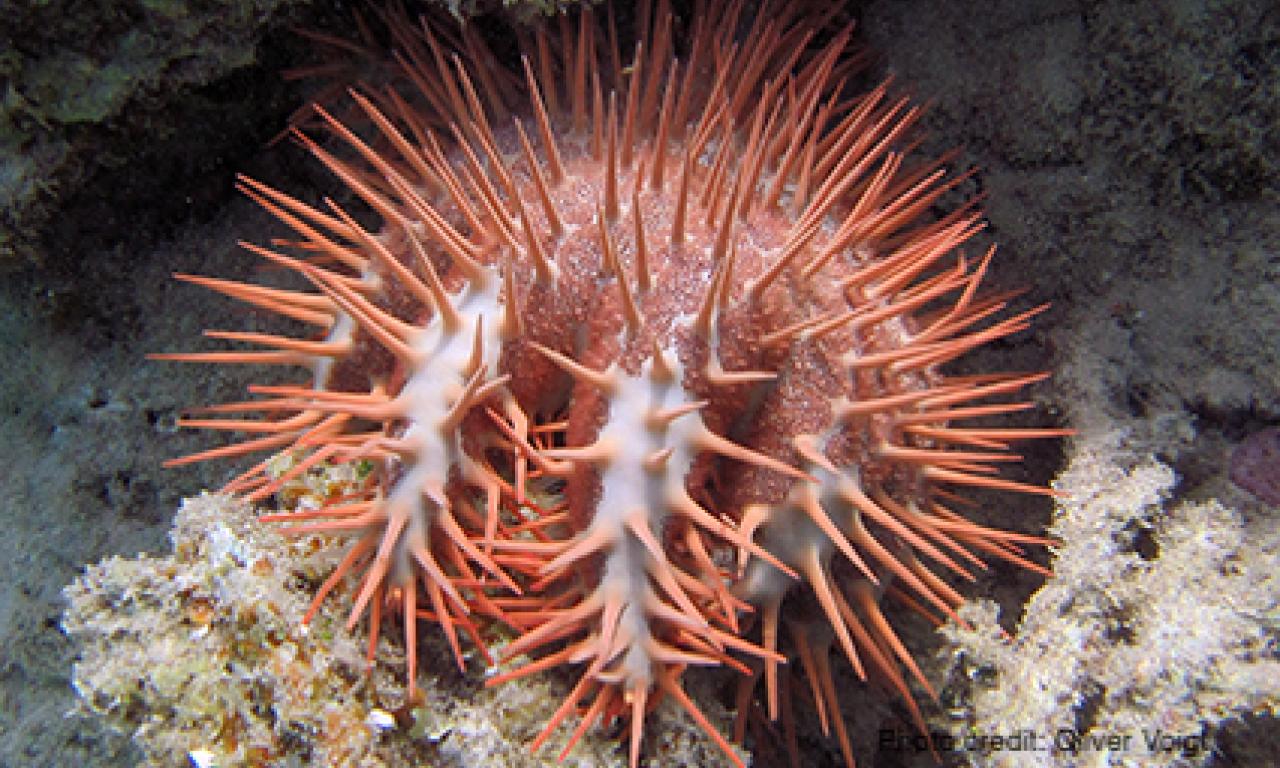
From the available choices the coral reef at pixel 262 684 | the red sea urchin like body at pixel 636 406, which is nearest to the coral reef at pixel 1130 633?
Answer: the red sea urchin like body at pixel 636 406

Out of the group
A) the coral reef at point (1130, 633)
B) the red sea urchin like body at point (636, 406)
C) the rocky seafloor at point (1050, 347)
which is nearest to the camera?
the red sea urchin like body at point (636, 406)

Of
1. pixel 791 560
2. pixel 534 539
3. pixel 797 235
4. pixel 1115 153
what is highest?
pixel 1115 153

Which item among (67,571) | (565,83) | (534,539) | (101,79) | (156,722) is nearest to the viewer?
(156,722)

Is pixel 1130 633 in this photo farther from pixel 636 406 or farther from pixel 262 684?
pixel 262 684

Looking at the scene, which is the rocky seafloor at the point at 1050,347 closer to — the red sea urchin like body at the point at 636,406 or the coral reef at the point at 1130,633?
the coral reef at the point at 1130,633

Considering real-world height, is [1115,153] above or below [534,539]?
above

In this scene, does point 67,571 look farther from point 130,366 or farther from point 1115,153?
point 1115,153

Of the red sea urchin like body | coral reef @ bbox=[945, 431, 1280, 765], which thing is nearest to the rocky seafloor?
coral reef @ bbox=[945, 431, 1280, 765]

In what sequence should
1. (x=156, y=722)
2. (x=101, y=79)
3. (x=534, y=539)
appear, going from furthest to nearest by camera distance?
(x=101, y=79) → (x=534, y=539) → (x=156, y=722)

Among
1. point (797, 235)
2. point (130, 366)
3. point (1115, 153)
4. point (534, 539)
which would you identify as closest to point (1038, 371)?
point (1115, 153)
